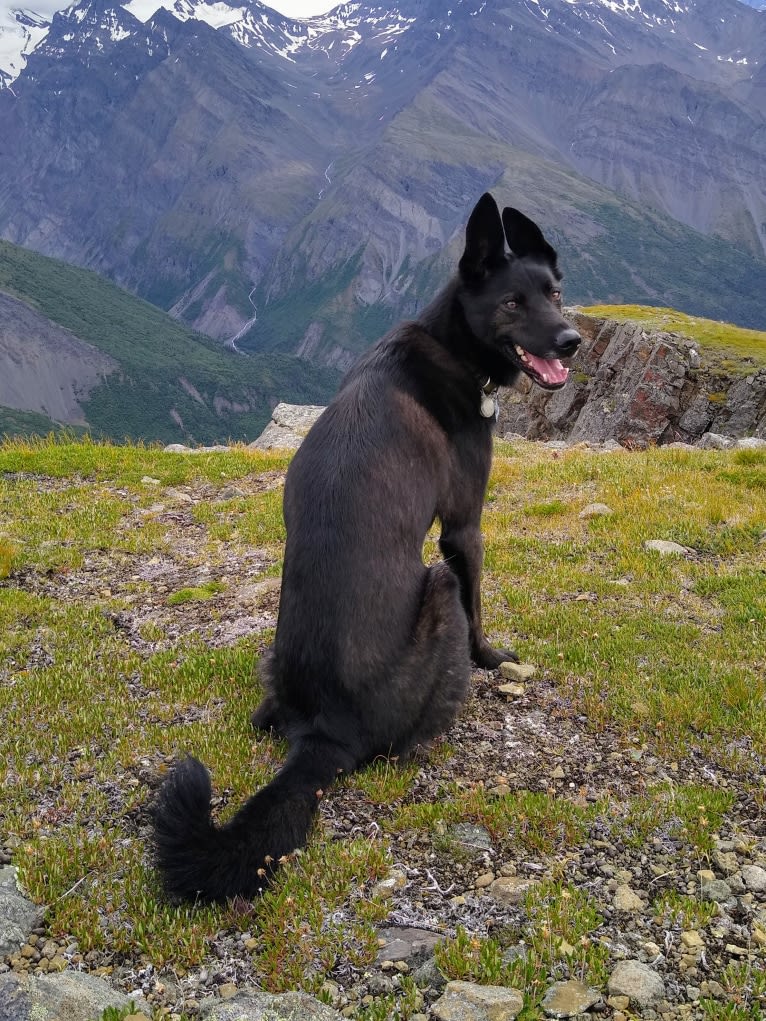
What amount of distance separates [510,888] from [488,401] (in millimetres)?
4244

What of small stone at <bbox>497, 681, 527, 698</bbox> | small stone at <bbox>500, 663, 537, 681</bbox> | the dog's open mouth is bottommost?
small stone at <bbox>497, 681, 527, 698</bbox>

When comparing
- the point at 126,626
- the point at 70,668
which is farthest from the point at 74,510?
the point at 70,668

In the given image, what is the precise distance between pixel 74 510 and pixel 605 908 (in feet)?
40.2

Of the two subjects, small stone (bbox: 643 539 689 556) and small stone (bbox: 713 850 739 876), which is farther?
small stone (bbox: 643 539 689 556)

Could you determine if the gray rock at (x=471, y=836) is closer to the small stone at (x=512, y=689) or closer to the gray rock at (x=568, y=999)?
the gray rock at (x=568, y=999)

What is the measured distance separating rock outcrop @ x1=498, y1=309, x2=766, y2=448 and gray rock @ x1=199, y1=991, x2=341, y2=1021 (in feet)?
152

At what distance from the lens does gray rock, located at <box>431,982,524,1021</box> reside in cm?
385

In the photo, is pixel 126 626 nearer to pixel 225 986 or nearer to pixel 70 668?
pixel 70 668

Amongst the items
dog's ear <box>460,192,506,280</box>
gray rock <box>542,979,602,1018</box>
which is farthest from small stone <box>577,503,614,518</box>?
gray rock <box>542,979,602,1018</box>

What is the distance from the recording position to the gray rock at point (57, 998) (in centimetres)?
366

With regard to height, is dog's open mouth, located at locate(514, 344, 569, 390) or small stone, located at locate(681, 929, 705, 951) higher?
dog's open mouth, located at locate(514, 344, 569, 390)

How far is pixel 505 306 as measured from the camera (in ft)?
23.4

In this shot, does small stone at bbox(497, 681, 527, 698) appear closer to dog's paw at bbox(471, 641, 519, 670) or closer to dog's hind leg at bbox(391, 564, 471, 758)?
dog's paw at bbox(471, 641, 519, 670)

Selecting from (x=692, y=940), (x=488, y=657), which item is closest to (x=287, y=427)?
(x=488, y=657)
